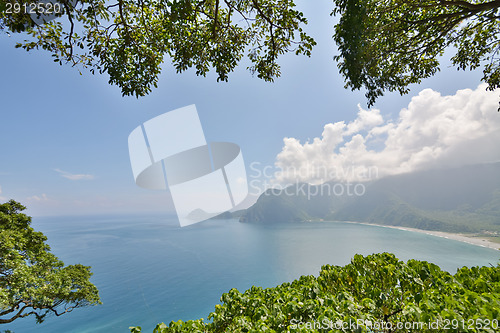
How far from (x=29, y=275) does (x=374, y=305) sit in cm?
1370

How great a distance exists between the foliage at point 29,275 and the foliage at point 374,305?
1052 cm

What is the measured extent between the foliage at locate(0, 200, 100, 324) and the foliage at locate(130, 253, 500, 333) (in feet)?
34.5

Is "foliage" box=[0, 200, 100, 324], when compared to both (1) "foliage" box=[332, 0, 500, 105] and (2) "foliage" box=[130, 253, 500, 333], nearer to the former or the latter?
(2) "foliage" box=[130, 253, 500, 333]

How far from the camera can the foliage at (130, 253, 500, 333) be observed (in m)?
2.10

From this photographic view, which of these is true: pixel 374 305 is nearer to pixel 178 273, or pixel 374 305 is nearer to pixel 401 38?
pixel 401 38

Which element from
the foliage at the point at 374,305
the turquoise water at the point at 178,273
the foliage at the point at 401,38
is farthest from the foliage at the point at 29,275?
the turquoise water at the point at 178,273

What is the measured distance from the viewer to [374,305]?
115 inches

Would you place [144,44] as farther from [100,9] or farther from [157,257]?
[157,257]

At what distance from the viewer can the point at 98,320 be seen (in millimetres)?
29703

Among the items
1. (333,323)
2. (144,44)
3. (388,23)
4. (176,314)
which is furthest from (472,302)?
(176,314)

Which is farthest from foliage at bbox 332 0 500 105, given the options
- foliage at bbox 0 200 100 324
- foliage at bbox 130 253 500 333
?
foliage at bbox 0 200 100 324

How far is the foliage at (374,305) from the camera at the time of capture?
6.88ft

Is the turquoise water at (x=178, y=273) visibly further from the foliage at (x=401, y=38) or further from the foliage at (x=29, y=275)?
the foliage at (x=401, y=38)

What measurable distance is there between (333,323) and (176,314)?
122 feet
